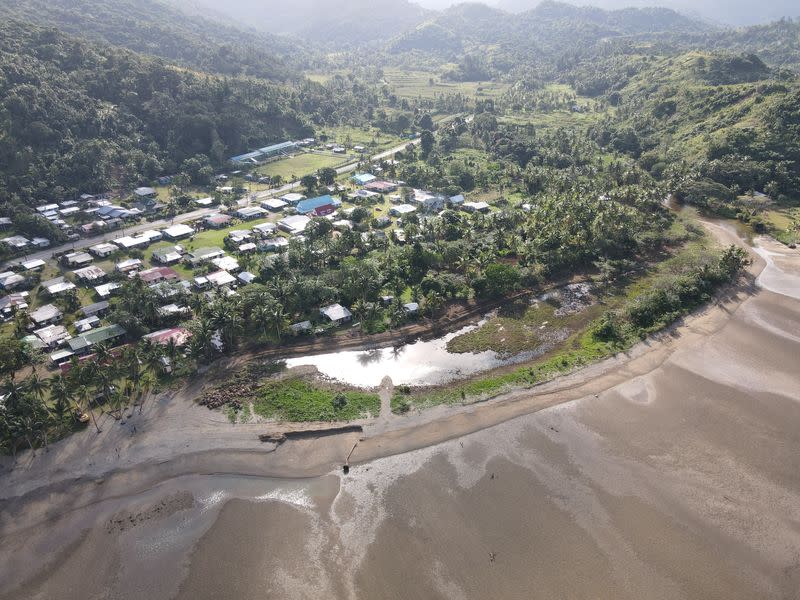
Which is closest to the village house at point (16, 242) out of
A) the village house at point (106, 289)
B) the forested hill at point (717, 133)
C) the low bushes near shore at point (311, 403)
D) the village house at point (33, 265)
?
the village house at point (33, 265)

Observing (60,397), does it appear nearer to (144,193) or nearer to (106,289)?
(106,289)

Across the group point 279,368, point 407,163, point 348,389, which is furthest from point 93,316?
point 407,163

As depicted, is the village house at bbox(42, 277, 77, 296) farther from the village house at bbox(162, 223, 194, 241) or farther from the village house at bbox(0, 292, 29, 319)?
the village house at bbox(162, 223, 194, 241)

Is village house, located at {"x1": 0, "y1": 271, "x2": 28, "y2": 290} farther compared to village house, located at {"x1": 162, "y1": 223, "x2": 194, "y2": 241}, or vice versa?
village house, located at {"x1": 162, "y1": 223, "x2": 194, "y2": 241}

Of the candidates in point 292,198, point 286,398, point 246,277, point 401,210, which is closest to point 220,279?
point 246,277

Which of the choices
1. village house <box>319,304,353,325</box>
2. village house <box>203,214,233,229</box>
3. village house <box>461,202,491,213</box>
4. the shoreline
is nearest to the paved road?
village house <box>203,214,233,229</box>

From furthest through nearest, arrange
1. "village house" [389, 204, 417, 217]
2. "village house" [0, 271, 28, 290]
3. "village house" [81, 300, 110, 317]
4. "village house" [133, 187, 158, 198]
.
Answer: "village house" [133, 187, 158, 198]
"village house" [389, 204, 417, 217]
"village house" [0, 271, 28, 290]
"village house" [81, 300, 110, 317]

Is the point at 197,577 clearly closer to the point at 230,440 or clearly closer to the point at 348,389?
the point at 230,440
